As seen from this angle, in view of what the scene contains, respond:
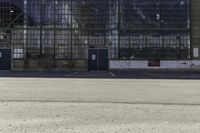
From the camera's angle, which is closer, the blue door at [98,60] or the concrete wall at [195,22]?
the concrete wall at [195,22]

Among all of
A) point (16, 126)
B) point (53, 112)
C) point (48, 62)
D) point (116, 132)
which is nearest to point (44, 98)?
point (53, 112)

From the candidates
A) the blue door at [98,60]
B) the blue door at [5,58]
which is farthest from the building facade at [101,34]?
the blue door at [5,58]

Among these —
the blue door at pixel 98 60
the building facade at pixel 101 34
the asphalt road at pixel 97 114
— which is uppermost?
the building facade at pixel 101 34

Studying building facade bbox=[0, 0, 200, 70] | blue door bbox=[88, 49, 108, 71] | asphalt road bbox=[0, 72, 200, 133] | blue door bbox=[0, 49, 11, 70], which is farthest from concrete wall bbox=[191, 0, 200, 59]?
asphalt road bbox=[0, 72, 200, 133]

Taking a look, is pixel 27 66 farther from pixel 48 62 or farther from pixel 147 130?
pixel 147 130

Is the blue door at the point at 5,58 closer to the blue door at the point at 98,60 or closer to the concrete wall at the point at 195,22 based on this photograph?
the blue door at the point at 98,60

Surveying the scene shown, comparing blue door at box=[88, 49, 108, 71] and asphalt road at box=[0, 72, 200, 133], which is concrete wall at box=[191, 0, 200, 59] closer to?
blue door at box=[88, 49, 108, 71]

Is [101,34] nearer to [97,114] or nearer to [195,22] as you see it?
[195,22]

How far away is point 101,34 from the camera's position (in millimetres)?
49438

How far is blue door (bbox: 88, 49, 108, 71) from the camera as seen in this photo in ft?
163

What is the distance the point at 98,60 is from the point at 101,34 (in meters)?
3.14

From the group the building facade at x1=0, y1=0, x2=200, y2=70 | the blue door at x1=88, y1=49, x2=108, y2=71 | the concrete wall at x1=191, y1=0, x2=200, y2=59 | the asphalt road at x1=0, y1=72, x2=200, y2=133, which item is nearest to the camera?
the asphalt road at x1=0, y1=72, x2=200, y2=133

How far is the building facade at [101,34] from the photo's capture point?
160 feet

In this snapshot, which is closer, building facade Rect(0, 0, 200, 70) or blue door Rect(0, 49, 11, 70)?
building facade Rect(0, 0, 200, 70)
